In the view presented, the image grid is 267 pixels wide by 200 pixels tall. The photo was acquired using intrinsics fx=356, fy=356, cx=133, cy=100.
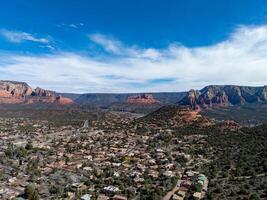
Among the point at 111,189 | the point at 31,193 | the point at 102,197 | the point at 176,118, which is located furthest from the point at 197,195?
the point at 176,118

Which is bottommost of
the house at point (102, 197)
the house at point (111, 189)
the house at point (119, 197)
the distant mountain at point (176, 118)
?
the house at point (102, 197)

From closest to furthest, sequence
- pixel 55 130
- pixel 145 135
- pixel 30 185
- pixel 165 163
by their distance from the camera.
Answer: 1. pixel 30 185
2. pixel 165 163
3. pixel 145 135
4. pixel 55 130

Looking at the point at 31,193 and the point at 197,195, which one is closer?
the point at 31,193

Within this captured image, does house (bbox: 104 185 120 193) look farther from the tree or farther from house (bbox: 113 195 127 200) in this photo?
the tree

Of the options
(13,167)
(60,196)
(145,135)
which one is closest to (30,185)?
(60,196)

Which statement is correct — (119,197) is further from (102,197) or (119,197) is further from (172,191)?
(172,191)

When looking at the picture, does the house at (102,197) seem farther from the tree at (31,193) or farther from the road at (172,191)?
the tree at (31,193)

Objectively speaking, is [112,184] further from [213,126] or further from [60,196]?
[213,126]

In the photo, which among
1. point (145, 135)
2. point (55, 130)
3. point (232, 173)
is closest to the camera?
point (232, 173)

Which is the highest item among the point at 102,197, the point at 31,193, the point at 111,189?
the point at 31,193

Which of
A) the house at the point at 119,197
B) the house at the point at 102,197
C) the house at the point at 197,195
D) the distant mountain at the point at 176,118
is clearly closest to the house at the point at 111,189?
the house at the point at 102,197

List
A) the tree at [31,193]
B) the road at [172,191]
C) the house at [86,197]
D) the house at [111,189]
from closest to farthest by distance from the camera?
the tree at [31,193]
the house at [86,197]
the road at [172,191]
the house at [111,189]
